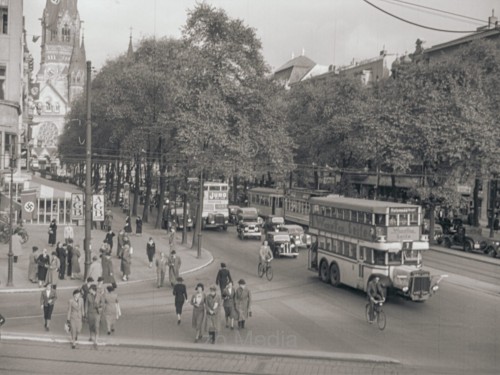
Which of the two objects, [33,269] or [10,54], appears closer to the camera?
[33,269]

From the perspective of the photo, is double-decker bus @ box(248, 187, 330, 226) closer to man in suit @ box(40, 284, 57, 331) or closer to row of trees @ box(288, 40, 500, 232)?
row of trees @ box(288, 40, 500, 232)

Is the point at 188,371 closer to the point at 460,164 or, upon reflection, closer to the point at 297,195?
the point at 460,164

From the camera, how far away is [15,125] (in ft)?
129

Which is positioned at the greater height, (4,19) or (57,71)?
(57,71)

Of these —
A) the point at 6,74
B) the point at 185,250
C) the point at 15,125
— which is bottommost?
the point at 185,250

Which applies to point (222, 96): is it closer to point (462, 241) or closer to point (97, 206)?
point (97, 206)

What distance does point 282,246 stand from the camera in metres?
36.6

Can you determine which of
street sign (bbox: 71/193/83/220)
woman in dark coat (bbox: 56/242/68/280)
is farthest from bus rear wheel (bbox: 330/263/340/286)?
woman in dark coat (bbox: 56/242/68/280)

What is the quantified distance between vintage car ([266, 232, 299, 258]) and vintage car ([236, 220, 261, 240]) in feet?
26.3

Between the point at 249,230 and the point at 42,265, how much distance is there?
21.7 metres

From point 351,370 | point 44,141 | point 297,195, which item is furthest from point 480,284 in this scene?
point 44,141

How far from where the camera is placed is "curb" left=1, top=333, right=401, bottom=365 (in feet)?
52.7

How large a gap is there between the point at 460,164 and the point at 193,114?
64.5 feet

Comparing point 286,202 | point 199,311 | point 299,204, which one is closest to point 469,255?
point 299,204
